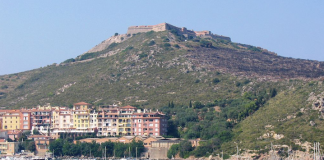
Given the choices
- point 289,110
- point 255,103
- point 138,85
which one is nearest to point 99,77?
point 138,85

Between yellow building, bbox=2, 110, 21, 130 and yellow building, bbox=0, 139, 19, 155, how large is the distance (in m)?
12.5

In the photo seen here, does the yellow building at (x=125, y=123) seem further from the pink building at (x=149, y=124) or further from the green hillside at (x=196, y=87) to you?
the green hillside at (x=196, y=87)

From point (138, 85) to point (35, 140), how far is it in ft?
111

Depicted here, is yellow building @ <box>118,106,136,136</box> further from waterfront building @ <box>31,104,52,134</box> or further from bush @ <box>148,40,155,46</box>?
bush @ <box>148,40,155,46</box>

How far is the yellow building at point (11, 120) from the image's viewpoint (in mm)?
118000

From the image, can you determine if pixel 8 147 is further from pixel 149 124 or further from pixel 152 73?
pixel 152 73

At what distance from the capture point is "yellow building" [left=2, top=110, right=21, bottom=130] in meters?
118

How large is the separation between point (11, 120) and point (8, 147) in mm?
13724

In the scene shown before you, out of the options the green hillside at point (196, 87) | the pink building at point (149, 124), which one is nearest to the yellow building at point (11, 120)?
the green hillside at point (196, 87)

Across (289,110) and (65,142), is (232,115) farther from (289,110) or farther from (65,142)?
(65,142)

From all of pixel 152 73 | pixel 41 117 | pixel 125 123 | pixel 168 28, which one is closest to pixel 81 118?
pixel 125 123

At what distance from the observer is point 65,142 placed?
104 metres

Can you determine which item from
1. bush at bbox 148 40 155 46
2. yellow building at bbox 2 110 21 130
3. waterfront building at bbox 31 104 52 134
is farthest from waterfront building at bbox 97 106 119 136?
bush at bbox 148 40 155 46

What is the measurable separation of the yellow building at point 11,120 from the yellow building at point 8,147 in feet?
41.0
